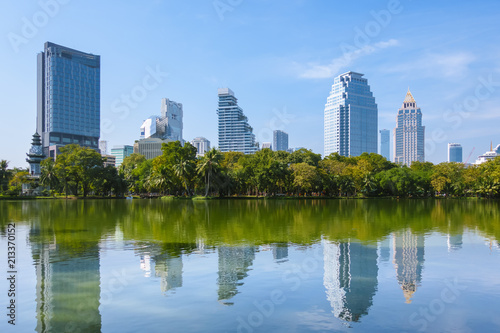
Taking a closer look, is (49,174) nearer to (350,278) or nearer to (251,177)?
(251,177)

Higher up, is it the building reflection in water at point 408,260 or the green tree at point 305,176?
the green tree at point 305,176

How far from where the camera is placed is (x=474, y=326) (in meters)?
6.66

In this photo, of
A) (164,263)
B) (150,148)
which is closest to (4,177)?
(164,263)

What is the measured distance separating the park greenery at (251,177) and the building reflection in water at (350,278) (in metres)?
48.5

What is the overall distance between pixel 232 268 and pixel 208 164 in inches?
1994

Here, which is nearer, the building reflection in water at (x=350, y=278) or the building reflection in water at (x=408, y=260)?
the building reflection in water at (x=350, y=278)

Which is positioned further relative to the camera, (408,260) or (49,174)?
(49,174)

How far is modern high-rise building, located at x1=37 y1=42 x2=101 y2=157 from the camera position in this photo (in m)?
172

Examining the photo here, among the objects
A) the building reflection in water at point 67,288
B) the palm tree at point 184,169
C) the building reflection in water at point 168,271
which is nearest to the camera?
the building reflection in water at point 67,288

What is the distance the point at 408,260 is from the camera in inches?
465

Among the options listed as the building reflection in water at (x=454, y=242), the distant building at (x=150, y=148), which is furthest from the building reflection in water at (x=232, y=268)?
the distant building at (x=150, y=148)

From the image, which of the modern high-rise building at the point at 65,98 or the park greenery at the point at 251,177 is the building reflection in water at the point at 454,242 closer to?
the park greenery at the point at 251,177

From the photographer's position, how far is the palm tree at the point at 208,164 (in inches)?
2390

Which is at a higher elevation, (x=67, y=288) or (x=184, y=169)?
(x=184, y=169)
